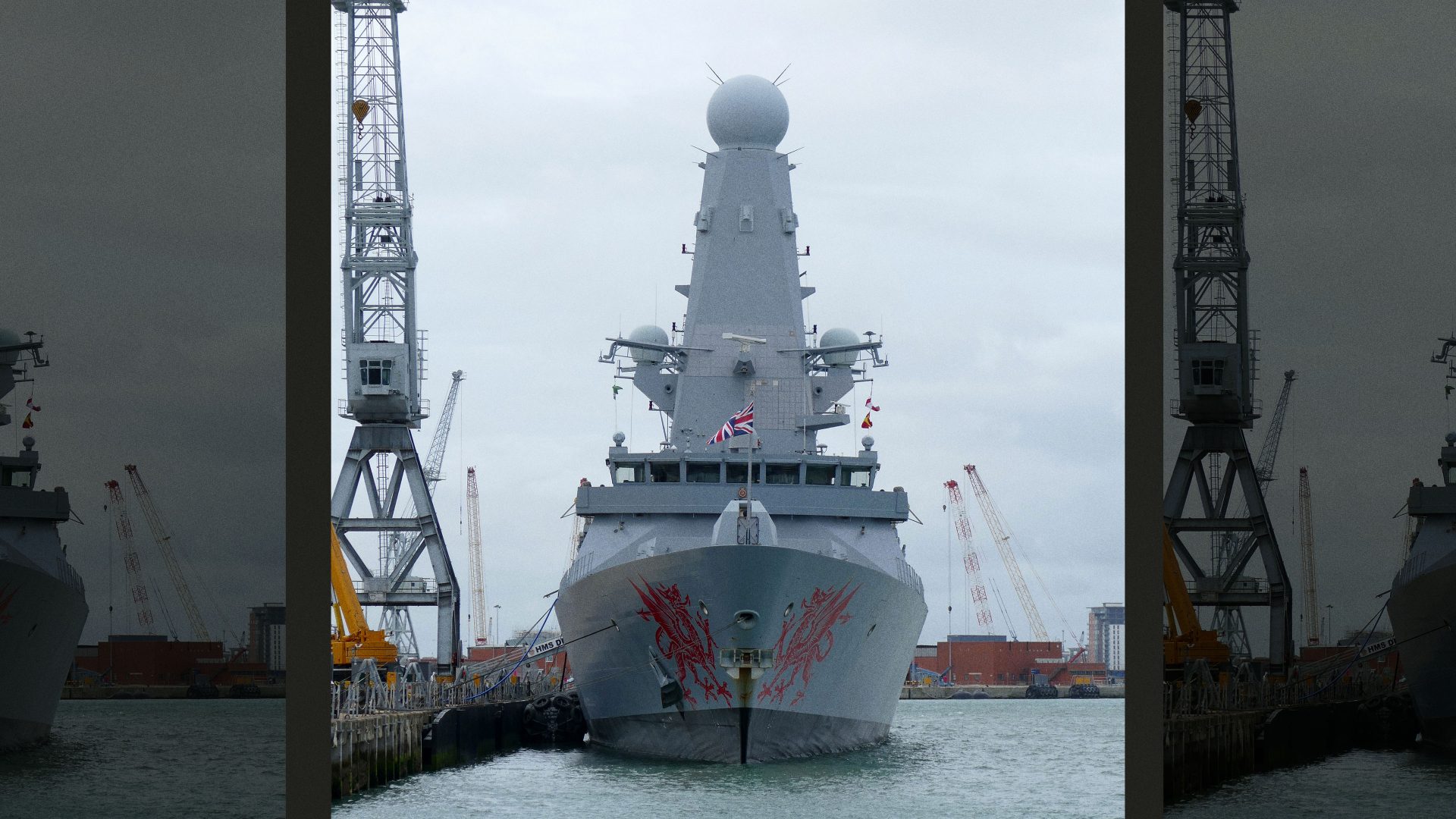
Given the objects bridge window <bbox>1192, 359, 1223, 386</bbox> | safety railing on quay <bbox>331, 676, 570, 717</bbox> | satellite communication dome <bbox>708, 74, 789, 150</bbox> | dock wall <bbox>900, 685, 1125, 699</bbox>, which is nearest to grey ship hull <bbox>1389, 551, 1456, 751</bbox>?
bridge window <bbox>1192, 359, 1223, 386</bbox>

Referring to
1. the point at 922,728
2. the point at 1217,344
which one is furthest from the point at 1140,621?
the point at 922,728

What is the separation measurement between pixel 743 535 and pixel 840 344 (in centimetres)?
500

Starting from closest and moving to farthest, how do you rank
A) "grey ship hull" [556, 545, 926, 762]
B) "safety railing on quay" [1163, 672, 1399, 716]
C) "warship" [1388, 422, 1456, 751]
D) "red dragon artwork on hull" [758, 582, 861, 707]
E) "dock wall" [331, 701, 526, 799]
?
"warship" [1388, 422, 1456, 751], "safety railing on quay" [1163, 672, 1399, 716], "dock wall" [331, 701, 526, 799], "grey ship hull" [556, 545, 926, 762], "red dragon artwork on hull" [758, 582, 861, 707]

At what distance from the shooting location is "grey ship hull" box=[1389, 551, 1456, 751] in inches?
213

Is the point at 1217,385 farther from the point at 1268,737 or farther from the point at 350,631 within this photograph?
the point at 350,631

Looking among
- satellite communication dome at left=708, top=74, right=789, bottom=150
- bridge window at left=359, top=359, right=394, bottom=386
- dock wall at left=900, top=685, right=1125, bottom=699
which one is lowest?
dock wall at left=900, top=685, right=1125, bottom=699

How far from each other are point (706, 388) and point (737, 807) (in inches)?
257

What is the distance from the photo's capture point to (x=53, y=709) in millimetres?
5312

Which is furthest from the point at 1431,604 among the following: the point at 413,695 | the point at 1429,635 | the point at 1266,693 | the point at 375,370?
the point at 375,370

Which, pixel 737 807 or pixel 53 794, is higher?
pixel 53 794

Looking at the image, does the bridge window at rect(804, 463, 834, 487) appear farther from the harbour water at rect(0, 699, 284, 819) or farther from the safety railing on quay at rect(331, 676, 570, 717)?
the harbour water at rect(0, 699, 284, 819)

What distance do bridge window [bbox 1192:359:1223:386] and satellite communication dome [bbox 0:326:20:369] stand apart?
4056 millimetres

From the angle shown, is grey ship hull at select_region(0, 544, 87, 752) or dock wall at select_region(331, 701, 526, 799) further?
dock wall at select_region(331, 701, 526, 799)

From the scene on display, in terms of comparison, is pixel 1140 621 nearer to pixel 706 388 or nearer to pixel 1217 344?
pixel 1217 344
